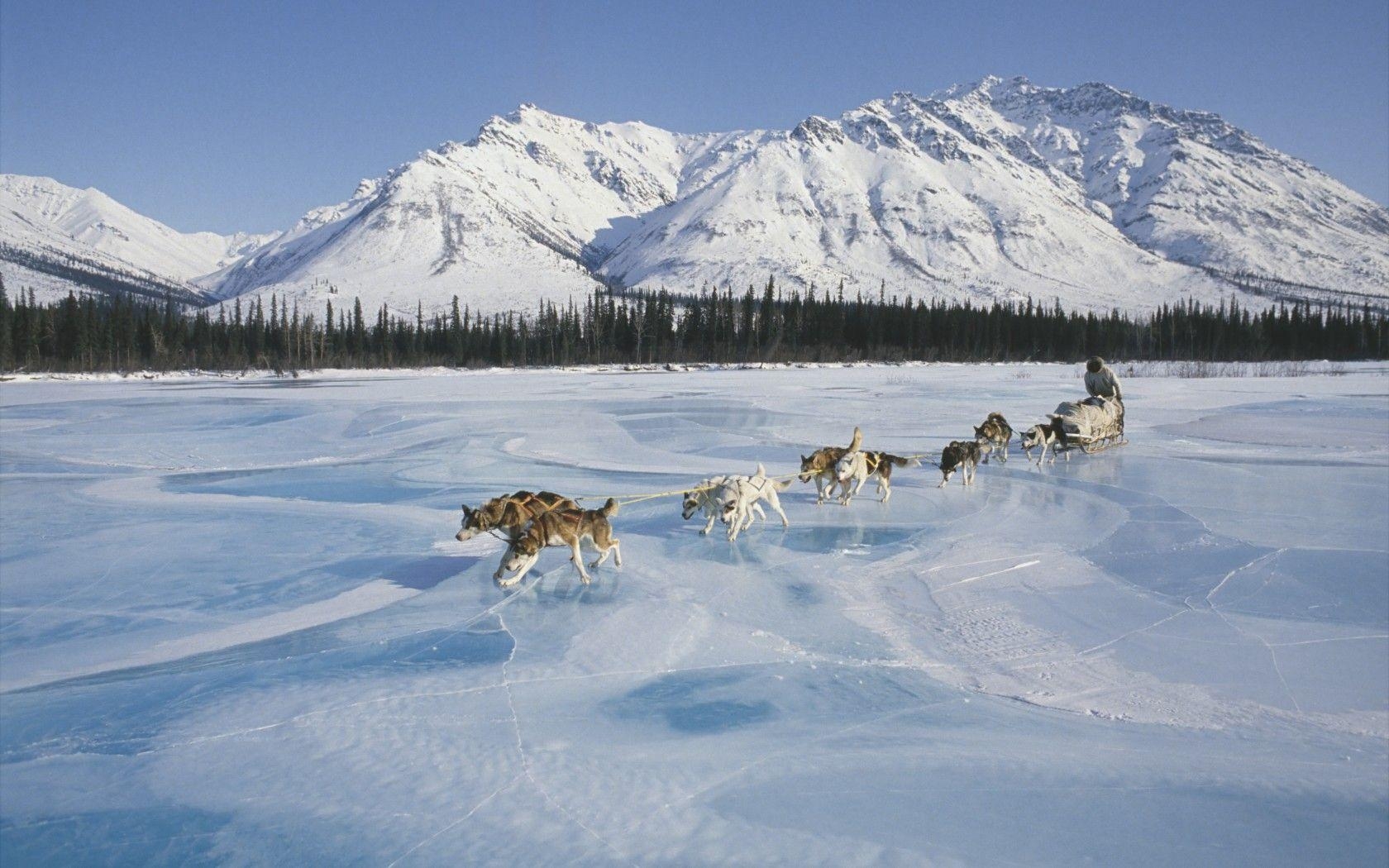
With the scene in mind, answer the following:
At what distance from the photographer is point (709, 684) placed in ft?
18.4

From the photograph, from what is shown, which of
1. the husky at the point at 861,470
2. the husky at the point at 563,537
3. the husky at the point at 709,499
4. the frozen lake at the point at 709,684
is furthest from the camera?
the husky at the point at 861,470

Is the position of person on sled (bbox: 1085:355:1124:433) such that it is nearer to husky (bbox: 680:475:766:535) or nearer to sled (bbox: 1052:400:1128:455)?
sled (bbox: 1052:400:1128:455)

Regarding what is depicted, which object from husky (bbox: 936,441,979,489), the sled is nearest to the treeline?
the sled

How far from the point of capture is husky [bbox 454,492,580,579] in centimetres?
738

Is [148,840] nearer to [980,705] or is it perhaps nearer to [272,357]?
[980,705]

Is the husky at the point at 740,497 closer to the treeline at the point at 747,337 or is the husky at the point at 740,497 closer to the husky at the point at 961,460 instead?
the husky at the point at 961,460

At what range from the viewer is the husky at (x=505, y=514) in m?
7.38

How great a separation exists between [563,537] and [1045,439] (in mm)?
11325

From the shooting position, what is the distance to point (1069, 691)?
5.40 m

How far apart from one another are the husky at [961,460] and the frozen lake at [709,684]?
0.63 m

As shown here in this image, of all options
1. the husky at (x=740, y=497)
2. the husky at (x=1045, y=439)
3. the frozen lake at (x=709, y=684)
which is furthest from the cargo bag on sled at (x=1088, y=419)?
the husky at (x=740, y=497)

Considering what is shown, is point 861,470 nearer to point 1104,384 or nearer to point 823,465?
point 823,465

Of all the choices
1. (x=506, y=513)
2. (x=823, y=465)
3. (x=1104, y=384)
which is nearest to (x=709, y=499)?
(x=823, y=465)

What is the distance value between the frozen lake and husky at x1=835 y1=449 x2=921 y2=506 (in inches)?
16.4
